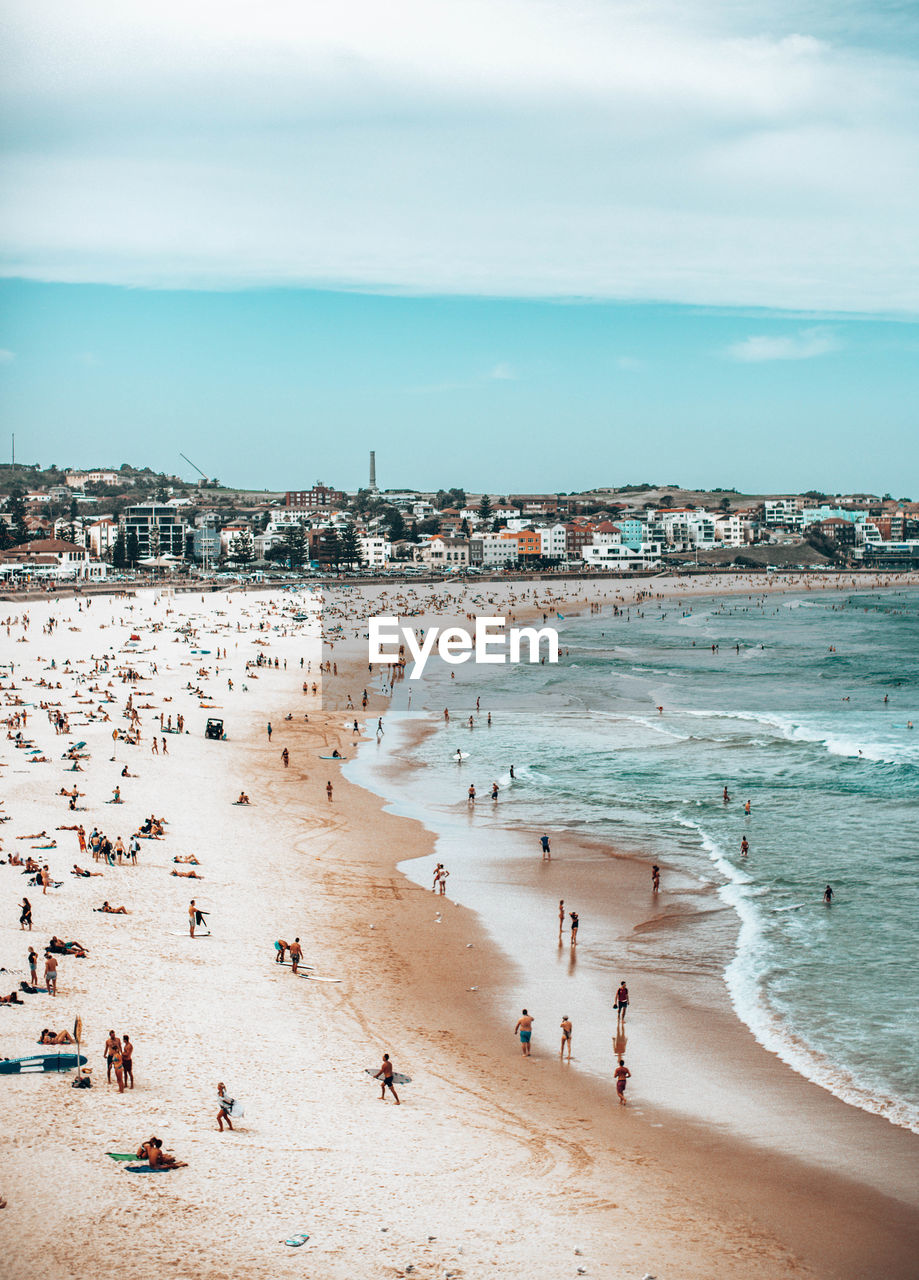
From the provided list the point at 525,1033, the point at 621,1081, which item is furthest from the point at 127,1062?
the point at 621,1081

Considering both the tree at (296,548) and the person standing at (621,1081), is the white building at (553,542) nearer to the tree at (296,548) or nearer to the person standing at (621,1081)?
the tree at (296,548)

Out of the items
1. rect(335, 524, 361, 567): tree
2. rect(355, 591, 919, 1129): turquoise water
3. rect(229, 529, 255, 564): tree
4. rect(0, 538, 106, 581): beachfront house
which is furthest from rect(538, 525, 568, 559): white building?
rect(355, 591, 919, 1129): turquoise water

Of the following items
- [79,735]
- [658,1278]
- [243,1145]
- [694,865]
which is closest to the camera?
[658,1278]

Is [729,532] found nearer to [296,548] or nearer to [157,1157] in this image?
[296,548]

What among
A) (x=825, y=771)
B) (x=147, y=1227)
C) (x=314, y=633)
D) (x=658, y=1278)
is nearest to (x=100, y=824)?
(x=147, y=1227)

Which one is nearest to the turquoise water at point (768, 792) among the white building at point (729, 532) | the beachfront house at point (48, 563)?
the beachfront house at point (48, 563)

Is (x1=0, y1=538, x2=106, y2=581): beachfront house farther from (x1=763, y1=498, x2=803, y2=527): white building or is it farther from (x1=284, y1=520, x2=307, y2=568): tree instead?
(x1=763, y1=498, x2=803, y2=527): white building

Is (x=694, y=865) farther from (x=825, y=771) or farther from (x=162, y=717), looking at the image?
(x=162, y=717)
